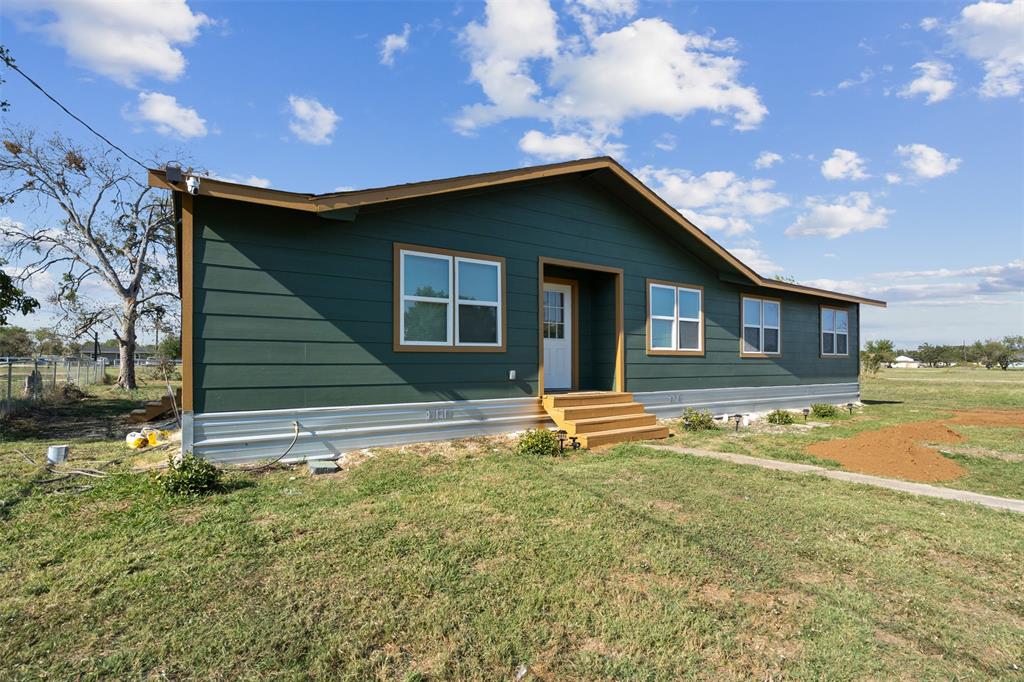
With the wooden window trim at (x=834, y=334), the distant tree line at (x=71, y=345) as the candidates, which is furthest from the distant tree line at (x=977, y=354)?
the distant tree line at (x=71, y=345)

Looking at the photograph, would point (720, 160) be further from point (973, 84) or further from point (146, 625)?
point (146, 625)

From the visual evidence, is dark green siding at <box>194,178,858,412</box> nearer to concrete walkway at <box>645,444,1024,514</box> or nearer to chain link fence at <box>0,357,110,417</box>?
concrete walkway at <box>645,444,1024,514</box>

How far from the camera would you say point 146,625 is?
2635mm

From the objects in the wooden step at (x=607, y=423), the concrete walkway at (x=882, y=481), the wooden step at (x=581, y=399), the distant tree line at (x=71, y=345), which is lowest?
the concrete walkway at (x=882, y=481)

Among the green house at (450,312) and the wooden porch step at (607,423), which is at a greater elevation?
the green house at (450,312)

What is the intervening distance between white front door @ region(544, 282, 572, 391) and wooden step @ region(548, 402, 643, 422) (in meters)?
1.20

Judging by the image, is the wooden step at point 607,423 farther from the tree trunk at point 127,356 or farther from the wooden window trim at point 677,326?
the tree trunk at point 127,356

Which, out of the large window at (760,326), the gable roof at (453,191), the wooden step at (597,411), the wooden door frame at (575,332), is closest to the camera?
the gable roof at (453,191)

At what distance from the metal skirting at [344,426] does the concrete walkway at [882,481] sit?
7.73 ft

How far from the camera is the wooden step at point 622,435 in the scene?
761cm

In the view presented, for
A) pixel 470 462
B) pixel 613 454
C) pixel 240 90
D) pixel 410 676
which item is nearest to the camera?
pixel 410 676

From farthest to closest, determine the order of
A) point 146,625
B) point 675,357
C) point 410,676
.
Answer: point 675,357
point 146,625
point 410,676

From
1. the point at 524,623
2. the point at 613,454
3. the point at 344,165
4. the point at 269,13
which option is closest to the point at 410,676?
the point at 524,623

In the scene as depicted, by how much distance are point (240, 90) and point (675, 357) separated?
918 cm
